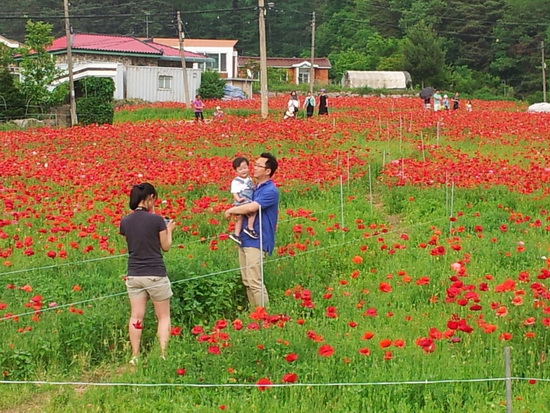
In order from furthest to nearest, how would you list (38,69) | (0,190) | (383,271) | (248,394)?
1. (38,69)
2. (0,190)
3. (383,271)
4. (248,394)

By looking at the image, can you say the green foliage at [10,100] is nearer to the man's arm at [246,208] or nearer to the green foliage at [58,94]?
the green foliage at [58,94]

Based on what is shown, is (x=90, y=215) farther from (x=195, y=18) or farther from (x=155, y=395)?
(x=195, y=18)

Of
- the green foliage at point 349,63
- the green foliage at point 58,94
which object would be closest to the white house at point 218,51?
the green foliage at point 349,63

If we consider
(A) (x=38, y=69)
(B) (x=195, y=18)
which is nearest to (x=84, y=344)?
(A) (x=38, y=69)

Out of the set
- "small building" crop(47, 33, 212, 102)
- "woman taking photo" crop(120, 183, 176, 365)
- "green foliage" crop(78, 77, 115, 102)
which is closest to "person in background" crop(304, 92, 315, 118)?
"green foliage" crop(78, 77, 115, 102)

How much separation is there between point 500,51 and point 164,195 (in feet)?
182

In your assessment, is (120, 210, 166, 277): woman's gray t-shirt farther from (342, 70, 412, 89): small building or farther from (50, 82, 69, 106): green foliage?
(342, 70, 412, 89): small building

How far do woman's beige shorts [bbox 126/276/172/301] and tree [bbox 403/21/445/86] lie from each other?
5485cm

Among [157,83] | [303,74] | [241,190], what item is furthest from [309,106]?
[303,74]

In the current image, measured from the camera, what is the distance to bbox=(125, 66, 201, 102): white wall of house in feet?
132

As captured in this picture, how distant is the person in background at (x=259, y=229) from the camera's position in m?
6.54

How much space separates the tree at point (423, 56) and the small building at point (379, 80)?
8.11ft

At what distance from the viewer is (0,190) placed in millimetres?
11250

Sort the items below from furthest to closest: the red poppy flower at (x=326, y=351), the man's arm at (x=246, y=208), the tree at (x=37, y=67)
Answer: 1. the tree at (x=37, y=67)
2. the man's arm at (x=246, y=208)
3. the red poppy flower at (x=326, y=351)
